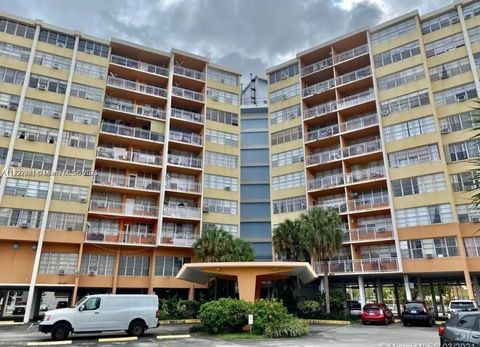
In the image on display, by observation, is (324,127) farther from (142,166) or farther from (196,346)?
(196,346)

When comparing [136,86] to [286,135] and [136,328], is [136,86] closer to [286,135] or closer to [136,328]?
[286,135]

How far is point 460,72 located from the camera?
35188mm

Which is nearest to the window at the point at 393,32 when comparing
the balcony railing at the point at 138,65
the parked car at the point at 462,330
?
the balcony railing at the point at 138,65

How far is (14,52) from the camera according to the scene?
36.7 m

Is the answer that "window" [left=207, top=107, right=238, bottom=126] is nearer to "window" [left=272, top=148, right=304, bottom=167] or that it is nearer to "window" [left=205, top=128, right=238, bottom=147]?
"window" [left=205, top=128, right=238, bottom=147]

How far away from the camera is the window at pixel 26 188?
3294cm

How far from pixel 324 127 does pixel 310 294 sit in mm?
19041

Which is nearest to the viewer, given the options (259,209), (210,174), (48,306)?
(210,174)

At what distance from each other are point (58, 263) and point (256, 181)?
2441 centimetres

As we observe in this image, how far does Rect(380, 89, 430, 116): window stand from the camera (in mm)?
35906

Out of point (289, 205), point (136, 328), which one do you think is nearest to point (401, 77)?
point (289, 205)

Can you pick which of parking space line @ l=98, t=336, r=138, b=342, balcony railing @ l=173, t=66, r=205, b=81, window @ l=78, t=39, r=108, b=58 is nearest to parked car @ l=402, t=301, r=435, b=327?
parking space line @ l=98, t=336, r=138, b=342

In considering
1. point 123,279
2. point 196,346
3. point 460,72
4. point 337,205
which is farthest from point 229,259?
point 460,72

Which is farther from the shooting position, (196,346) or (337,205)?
(337,205)
